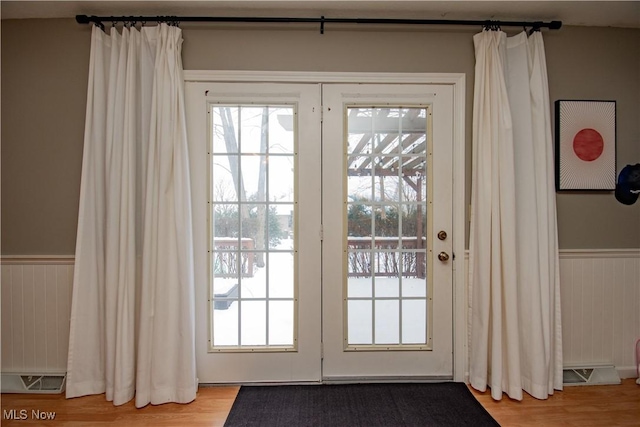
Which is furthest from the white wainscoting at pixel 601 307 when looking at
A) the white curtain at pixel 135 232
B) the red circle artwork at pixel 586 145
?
the white curtain at pixel 135 232

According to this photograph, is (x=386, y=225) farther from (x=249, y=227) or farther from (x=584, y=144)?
(x=584, y=144)

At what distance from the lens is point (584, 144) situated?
2.21 meters

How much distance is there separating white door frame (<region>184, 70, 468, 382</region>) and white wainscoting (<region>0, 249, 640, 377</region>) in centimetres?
73

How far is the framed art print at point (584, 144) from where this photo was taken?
7.23ft

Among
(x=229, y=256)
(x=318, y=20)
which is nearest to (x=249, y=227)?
(x=229, y=256)

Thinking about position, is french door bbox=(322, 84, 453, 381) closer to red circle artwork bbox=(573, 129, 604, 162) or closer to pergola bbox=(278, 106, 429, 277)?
pergola bbox=(278, 106, 429, 277)

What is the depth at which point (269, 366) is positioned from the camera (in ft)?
7.04

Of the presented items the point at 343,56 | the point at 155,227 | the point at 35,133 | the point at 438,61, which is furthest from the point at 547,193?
the point at 35,133

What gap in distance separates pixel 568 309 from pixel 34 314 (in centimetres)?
364

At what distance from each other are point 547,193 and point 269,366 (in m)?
2.14

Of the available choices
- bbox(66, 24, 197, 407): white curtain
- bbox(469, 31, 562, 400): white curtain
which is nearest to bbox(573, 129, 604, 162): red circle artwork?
bbox(469, 31, 562, 400): white curtain

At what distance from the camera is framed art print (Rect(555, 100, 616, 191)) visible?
86.7 inches

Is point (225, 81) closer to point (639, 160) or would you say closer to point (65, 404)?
point (65, 404)

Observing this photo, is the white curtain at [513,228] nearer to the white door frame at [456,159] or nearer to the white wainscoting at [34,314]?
the white door frame at [456,159]
